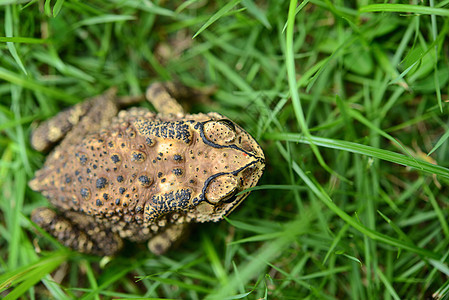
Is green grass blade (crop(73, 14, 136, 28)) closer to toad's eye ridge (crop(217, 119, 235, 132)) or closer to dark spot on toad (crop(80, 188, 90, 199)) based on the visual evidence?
toad's eye ridge (crop(217, 119, 235, 132))

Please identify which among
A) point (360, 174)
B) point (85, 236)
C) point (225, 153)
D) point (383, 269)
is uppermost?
point (225, 153)

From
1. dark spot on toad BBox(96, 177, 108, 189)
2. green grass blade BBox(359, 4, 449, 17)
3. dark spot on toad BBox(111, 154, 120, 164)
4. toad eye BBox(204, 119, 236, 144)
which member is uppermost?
green grass blade BBox(359, 4, 449, 17)

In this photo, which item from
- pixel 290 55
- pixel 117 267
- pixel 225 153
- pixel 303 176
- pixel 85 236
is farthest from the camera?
pixel 117 267

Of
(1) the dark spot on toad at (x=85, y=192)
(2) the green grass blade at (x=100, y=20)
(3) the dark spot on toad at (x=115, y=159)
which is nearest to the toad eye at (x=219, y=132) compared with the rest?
(3) the dark spot on toad at (x=115, y=159)

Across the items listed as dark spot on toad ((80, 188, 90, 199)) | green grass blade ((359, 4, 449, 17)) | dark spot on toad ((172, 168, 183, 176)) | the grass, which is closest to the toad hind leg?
the grass

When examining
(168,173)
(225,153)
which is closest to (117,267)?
(168,173)

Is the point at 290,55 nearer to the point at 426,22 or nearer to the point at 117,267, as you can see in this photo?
the point at 426,22
